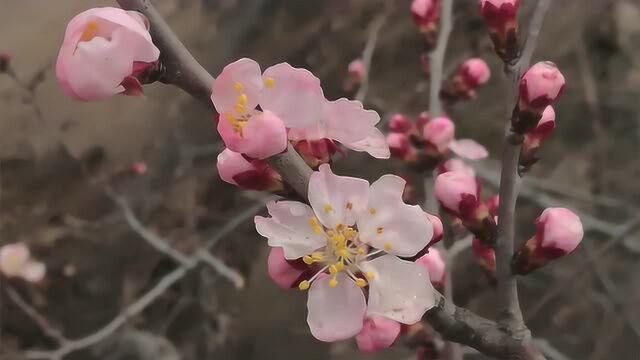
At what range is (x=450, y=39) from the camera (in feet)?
3.06

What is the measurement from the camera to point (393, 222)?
12.3 inches

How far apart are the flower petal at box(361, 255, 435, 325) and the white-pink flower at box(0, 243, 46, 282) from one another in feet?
2.53

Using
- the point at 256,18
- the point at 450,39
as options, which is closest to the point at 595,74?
the point at 450,39

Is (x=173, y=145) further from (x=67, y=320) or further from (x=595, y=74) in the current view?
(x=595, y=74)

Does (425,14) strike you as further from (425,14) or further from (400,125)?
(400,125)

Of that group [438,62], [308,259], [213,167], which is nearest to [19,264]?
[213,167]

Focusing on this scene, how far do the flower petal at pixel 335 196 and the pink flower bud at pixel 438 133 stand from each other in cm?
27

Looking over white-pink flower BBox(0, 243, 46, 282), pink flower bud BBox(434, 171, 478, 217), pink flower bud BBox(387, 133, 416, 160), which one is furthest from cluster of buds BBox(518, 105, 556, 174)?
white-pink flower BBox(0, 243, 46, 282)

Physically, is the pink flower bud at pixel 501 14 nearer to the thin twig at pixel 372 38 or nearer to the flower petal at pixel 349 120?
the flower petal at pixel 349 120

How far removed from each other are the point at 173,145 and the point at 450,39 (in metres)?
0.46

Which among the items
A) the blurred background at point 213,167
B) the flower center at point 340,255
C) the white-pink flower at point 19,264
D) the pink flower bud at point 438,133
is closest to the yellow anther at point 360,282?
the flower center at point 340,255

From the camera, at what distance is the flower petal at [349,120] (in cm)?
31

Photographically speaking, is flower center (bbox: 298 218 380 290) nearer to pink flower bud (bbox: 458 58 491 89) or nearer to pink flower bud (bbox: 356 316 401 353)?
pink flower bud (bbox: 356 316 401 353)

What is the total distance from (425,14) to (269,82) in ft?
1.41
